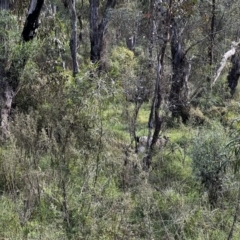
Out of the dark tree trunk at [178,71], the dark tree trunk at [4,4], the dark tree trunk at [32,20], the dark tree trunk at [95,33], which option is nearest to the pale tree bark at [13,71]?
the dark tree trunk at [32,20]

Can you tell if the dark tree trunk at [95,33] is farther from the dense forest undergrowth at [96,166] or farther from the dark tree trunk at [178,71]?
the dense forest undergrowth at [96,166]

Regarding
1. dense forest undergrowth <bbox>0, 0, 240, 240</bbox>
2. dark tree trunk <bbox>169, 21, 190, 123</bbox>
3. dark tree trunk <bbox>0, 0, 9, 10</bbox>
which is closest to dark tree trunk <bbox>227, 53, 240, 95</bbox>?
dark tree trunk <bbox>169, 21, 190, 123</bbox>

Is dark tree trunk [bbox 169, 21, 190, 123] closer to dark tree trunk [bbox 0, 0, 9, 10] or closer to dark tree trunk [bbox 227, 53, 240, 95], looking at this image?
dark tree trunk [bbox 227, 53, 240, 95]

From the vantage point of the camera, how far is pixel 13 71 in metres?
7.22

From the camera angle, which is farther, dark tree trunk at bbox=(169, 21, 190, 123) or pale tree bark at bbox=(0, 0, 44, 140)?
dark tree trunk at bbox=(169, 21, 190, 123)

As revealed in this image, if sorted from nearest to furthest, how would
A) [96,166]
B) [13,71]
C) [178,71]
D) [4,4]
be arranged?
[96,166]
[13,71]
[4,4]
[178,71]

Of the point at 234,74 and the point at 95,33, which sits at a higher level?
the point at 95,33

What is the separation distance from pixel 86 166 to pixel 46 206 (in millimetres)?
673

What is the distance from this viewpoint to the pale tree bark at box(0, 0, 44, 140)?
7160mm

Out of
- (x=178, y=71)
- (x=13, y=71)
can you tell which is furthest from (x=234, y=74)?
(x=13, y=71)

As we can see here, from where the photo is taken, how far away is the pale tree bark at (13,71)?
23.5 feet

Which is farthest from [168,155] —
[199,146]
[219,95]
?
[219,95]

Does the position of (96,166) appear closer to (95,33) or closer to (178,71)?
(178,71)

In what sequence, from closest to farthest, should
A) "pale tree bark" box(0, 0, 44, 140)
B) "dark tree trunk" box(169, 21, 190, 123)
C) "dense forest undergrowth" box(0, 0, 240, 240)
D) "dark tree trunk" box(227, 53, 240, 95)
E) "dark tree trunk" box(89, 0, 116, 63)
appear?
1. "dense forest undergrowth" box(0, 0, 240, 240)
2. "pale tree bark" box(0, 0, 44, 140)
3. "dark tree trunk" box(169, 21, 190, 123)
4. "dark tree trunk" box(89, 0, 116, 63)
5. "dark tree trunk" box(227, 53, 240, 95)
